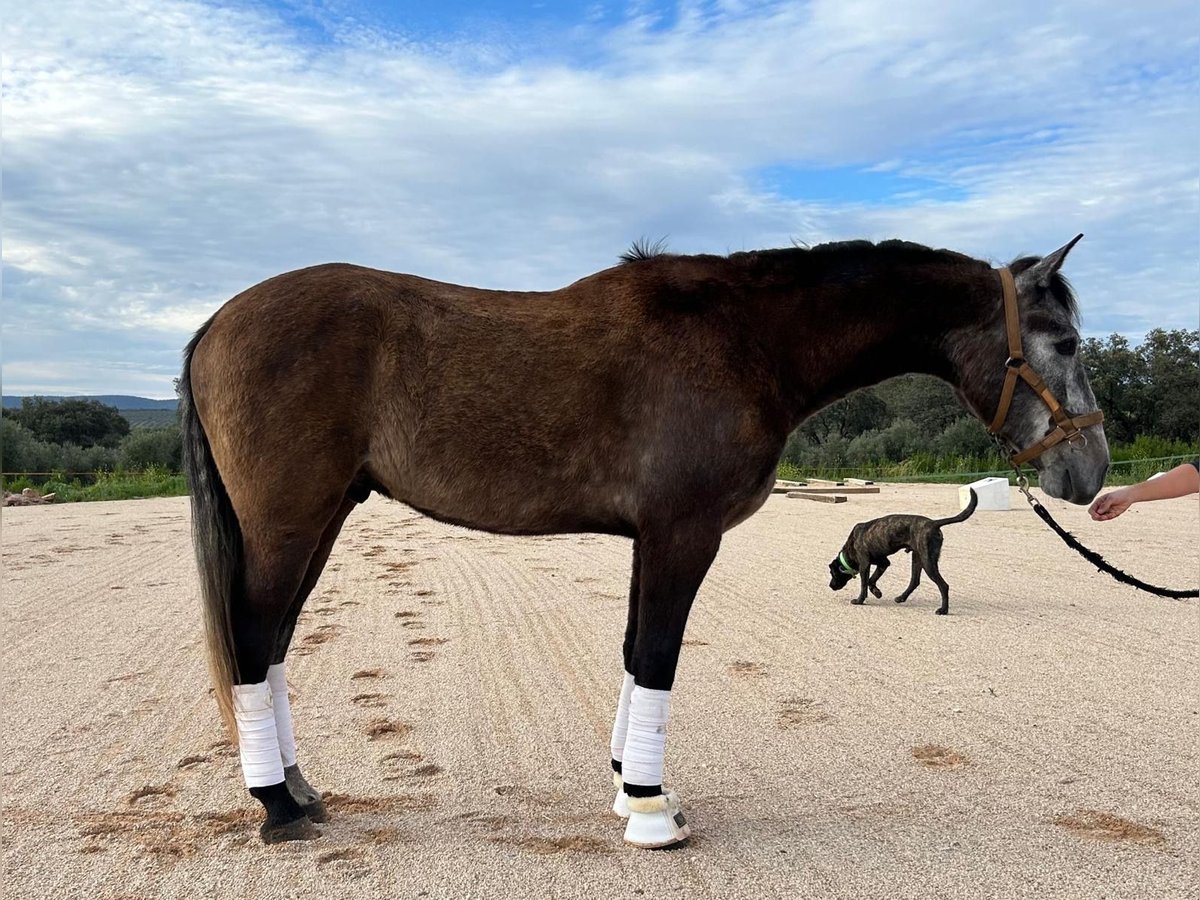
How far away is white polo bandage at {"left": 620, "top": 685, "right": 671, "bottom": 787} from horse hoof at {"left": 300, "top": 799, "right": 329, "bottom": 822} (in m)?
1.26

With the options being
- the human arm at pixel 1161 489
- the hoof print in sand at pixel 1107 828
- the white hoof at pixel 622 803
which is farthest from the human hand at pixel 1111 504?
the white hoof at pixel 622 803

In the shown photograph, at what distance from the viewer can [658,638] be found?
12.0ft

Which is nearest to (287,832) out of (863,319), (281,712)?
(281,712)

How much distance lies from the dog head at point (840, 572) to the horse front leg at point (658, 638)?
616cm

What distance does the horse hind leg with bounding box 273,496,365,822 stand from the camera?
384 centimetres

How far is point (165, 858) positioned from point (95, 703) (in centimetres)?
243

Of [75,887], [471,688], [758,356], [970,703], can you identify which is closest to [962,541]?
[970,703]

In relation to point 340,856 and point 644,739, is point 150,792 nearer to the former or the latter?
point 340,856

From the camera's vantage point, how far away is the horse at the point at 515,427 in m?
3.63

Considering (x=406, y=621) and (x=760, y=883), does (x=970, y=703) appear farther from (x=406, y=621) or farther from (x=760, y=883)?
(x=406, y=621)

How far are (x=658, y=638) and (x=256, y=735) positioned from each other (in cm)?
164

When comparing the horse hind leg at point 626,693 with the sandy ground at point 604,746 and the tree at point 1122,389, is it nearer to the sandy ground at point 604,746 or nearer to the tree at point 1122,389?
Result: the sandy ground at point 604,746

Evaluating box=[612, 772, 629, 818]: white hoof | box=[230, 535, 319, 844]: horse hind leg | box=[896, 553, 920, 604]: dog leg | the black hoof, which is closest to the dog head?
box=[896, 553, 920, 604]: dog leg

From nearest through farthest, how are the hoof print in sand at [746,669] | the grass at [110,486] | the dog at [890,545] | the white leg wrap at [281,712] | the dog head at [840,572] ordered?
the white leg wrap at [281,712]
the hoof print in sand at [746,669]
the dog at [890,545]
the dog head at [840,572]
the grass at [110,486]
